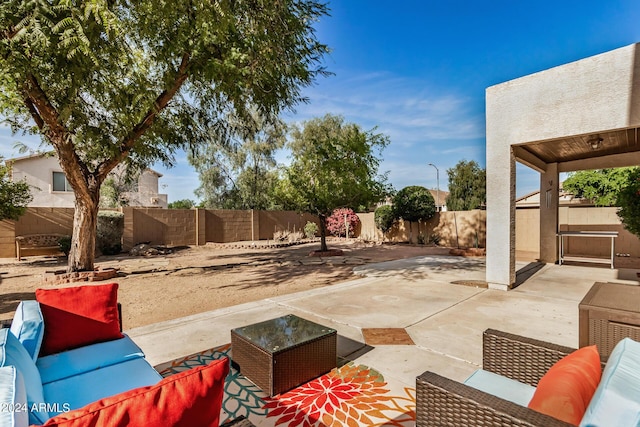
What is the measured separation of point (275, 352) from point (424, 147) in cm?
2166

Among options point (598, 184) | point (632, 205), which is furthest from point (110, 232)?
point (598, 184)

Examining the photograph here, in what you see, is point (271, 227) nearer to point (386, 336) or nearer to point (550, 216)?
point (550, 216)

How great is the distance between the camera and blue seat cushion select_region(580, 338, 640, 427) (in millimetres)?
1058

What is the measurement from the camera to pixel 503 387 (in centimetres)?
197

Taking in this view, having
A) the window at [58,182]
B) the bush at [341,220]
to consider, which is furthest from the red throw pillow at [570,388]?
the window at [58,182]

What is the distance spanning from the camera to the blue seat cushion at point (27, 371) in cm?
151

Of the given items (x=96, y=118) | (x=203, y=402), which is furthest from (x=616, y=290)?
(x=96, y=118)

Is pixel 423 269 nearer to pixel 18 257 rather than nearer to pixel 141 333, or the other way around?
pixel 141 333

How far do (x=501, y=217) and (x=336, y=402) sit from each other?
16.8 ft

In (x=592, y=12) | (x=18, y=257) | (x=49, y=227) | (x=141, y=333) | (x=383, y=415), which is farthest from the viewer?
(x=49, y=227)

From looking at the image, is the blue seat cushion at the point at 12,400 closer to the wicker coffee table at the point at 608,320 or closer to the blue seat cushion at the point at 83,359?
the blue seat cushion at the point at 83,359

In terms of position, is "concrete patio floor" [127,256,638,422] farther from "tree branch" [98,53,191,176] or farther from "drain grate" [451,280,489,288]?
"tree branch" [98,53,191,176]

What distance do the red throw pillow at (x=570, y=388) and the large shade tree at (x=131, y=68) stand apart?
629 cm

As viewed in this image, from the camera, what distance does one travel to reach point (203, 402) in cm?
106
